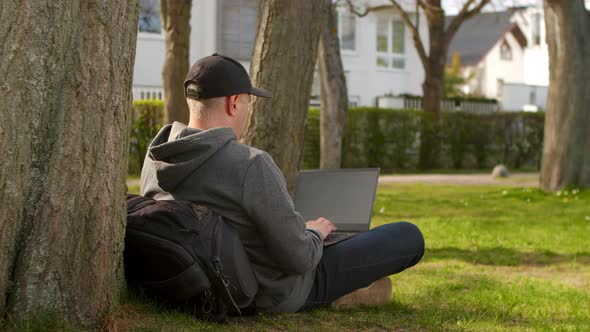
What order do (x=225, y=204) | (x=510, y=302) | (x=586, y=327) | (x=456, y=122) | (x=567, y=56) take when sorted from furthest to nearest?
1. (x=456, y=122)
2. (x=567, y=56)
3. (x=510, y=302)
4. (x=586, y=327)
5. (x=225, y=204)

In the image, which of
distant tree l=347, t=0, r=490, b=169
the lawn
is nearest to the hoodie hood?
the lawn

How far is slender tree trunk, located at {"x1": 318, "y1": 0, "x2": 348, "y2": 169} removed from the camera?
62.0ft

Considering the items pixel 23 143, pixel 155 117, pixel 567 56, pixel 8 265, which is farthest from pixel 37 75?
pixel 155 117

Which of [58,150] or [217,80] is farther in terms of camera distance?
[217,80]

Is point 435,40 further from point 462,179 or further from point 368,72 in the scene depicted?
point 368,72

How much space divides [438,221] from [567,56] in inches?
198

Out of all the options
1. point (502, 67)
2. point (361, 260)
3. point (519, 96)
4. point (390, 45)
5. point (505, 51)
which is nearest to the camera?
point (361, 260)

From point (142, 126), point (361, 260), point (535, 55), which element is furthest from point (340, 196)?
point (535, 55)

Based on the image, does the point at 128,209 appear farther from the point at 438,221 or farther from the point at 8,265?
the point at 438,221

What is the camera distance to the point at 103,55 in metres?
4.29

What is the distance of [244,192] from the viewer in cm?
465

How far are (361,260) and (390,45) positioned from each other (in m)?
35.4

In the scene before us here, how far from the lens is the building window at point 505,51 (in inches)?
2741

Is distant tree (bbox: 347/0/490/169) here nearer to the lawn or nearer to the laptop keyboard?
the lawn
